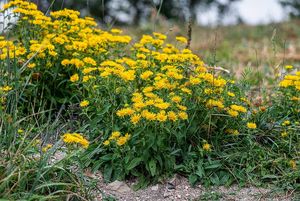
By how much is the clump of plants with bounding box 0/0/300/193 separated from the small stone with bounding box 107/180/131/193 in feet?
0.17

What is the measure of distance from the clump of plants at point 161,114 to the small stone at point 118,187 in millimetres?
51

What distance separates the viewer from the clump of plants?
13.0 feet

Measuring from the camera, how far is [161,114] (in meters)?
3.76

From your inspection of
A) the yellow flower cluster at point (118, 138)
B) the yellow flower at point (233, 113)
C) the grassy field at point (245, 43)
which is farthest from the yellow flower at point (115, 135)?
the grassy field at point (245, 43)

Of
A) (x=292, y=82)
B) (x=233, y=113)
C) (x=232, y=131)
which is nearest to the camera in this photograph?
(x=233, y=113)

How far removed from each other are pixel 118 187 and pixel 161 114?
0.66 meters

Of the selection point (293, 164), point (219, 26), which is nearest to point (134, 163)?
point (293, 164)

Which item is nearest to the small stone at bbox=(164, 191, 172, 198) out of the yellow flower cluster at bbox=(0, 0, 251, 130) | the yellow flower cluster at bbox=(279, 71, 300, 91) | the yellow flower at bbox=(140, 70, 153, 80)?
the yellow flower cluster at bbox=(0, 0, 251, 130)

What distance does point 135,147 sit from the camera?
13.1 ft

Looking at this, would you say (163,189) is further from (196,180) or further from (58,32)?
(58,32)

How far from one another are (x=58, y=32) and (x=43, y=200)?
1.94 metres

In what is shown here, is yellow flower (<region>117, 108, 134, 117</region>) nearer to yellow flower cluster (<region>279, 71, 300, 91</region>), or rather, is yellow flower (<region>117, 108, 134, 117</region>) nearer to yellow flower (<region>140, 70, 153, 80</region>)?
yellow flower (<region>140, 70, 153, 80</region>)

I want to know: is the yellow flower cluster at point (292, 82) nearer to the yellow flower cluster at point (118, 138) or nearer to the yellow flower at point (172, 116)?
the yellow flower at point (172, 116)

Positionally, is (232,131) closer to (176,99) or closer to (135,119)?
(176,99)
